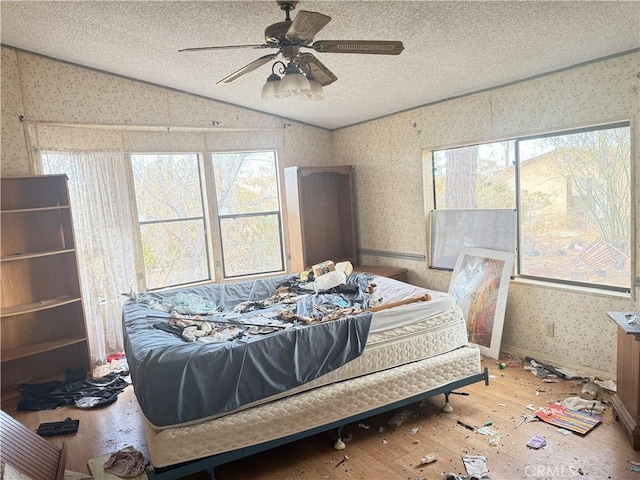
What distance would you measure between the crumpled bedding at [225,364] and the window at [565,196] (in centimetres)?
190

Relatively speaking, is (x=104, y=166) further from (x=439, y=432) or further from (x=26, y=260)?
(x=439, y=432)

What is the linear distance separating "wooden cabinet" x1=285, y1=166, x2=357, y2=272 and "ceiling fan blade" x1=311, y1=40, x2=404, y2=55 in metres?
2.72

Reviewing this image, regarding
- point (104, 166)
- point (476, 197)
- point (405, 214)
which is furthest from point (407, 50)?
point (104, 166)

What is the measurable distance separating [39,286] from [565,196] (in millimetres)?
4592

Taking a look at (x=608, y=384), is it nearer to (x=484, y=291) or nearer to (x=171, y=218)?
(x=484, y=291)

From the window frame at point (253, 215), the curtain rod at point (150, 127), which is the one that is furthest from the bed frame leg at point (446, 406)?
the curtain rod at point (150, 127)

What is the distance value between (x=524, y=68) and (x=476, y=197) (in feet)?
4.09

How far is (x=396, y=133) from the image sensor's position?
4.71 metres

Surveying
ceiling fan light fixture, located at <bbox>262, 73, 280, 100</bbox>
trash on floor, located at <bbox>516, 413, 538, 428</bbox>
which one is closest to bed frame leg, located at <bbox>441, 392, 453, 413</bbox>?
trash on floor, located at <bbox>516, 413, 538, 428</bbox>

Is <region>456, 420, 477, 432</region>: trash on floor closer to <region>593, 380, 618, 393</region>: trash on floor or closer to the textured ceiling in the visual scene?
<region>593, 380, 618, 393</region>: trash on floor

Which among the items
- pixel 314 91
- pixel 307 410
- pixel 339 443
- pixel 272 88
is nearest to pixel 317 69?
pixel 314 91

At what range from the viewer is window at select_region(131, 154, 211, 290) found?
4590 millimetres

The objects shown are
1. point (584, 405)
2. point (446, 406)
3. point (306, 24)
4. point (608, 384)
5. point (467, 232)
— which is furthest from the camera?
point (467, 232)

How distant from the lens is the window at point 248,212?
499 cm
